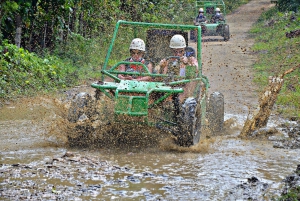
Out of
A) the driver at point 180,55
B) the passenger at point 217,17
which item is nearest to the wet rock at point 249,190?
the driver at point 180,55

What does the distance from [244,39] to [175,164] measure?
60.5 feet

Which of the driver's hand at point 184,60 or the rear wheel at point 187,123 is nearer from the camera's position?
the rear wheel at point 187,123

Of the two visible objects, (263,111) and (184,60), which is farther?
(263,111)

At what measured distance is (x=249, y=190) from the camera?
5148 mm

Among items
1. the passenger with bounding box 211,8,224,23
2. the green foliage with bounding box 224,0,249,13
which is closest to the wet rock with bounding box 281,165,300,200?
the passenger with bounding box 211,8,224,23

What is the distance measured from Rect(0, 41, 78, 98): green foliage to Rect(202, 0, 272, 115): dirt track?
331cm

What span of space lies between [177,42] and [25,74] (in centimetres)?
383

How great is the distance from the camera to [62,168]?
5.84 m

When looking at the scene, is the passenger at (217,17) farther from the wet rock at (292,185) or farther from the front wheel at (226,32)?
the wet rock at (292,185)

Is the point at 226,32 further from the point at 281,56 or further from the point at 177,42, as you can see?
the point at 177,42

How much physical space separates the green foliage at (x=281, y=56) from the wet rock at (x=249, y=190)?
4690 millimetres

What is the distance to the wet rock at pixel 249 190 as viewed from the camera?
16.3 ft

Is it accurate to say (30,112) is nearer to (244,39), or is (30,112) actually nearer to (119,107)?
(119,107)

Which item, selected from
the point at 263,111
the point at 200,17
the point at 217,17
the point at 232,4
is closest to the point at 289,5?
the point at 217,17
